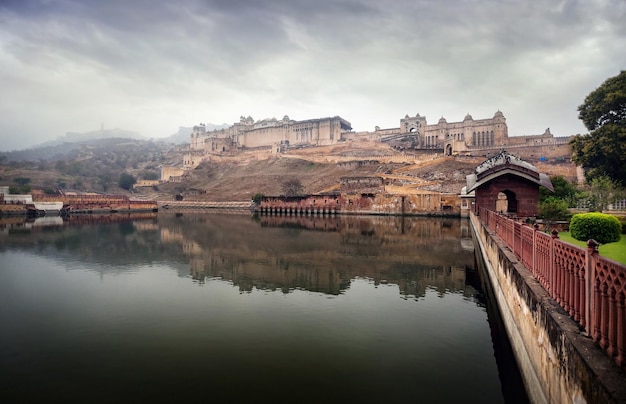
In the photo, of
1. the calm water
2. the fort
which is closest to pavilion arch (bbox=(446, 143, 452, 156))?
the fort

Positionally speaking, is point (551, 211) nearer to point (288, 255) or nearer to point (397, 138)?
point (288, 255)

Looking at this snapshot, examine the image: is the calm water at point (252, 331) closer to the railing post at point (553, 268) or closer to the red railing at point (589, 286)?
the railing post at point (553, 268)

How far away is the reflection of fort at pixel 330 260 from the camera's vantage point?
1480 cm

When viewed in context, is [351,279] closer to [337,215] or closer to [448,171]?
[337,215]

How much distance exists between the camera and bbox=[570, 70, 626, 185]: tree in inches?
913

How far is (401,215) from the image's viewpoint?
170ft

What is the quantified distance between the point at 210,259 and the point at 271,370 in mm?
13275

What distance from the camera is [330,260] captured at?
19391 mm

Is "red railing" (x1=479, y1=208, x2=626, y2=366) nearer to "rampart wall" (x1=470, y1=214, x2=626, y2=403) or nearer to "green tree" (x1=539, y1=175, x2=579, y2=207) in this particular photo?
"rampart wall" (x1=470, y1=214, x2=626, y2=403)

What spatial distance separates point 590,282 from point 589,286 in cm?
7

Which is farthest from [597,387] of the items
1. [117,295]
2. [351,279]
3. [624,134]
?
[624,134]

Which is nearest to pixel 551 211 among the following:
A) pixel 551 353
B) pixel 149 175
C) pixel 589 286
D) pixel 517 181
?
pixel 517 181

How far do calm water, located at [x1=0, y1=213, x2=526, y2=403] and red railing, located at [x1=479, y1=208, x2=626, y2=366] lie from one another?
7.60 feet

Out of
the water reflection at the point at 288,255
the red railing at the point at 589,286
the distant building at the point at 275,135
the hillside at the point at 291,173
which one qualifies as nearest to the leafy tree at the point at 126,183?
the hillside at the point at 291,173
